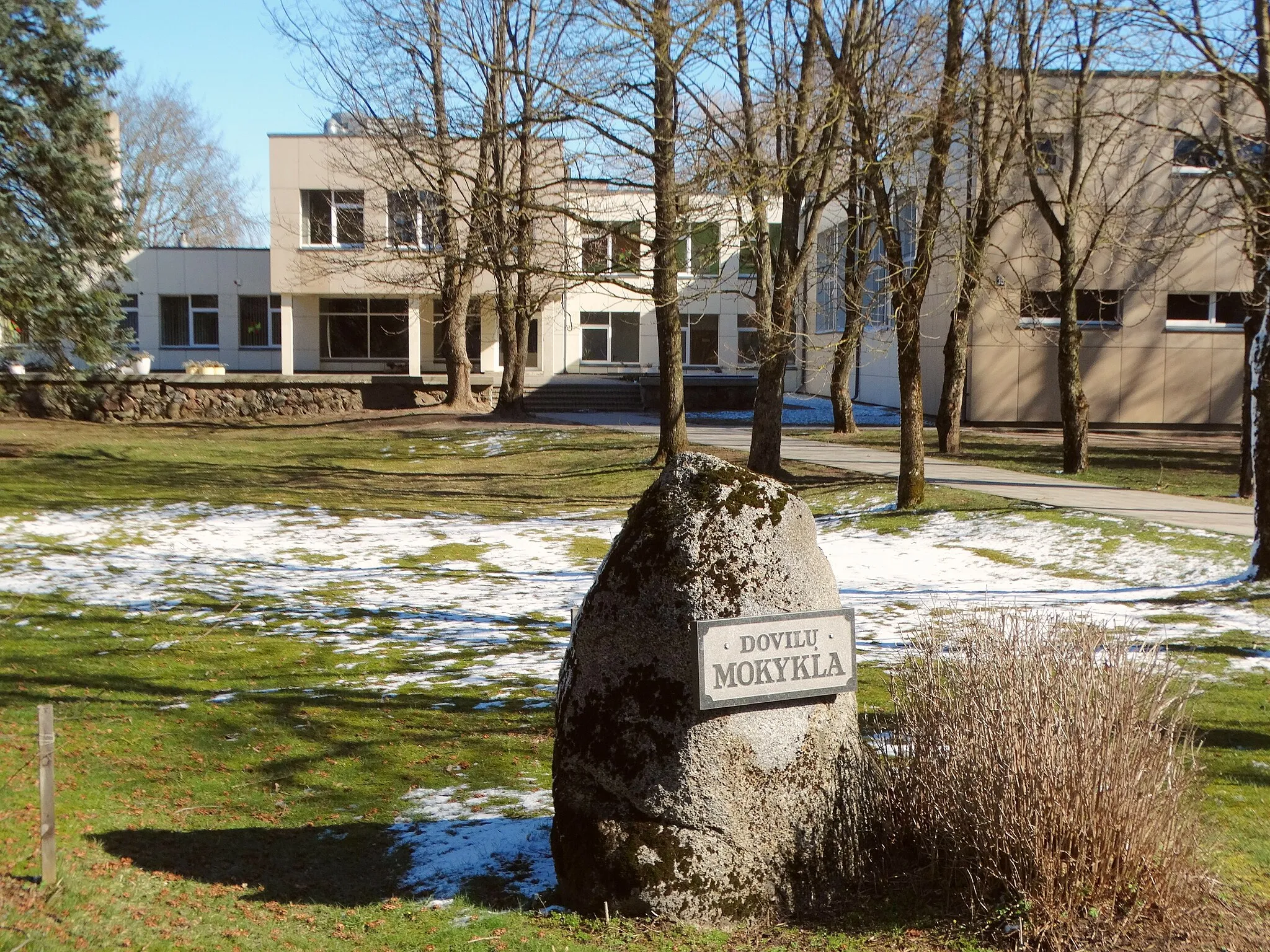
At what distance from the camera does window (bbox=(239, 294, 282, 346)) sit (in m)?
46.2

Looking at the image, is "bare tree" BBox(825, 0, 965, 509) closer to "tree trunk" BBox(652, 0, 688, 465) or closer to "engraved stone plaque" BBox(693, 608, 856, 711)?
"tree trunk" BBox(652, 0, 688, 465)

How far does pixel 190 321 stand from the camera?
1826 inches

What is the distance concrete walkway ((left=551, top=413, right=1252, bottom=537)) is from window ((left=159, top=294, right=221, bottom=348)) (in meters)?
27.3

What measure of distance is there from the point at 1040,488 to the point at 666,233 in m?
6.46

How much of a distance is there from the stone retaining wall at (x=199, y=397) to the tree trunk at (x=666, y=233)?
52.5ft

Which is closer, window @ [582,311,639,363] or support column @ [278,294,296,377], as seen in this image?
support column @ [278,294,296,377]

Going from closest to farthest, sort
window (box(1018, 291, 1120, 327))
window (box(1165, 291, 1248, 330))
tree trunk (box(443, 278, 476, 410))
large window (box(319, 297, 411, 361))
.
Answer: window (box(1018, 291, 1120, 327)), window (box(1165, 291, 1248, 330)), tree trunk (box(443, 278, 476, 410)), large window (box(319, 297, 411, 361))

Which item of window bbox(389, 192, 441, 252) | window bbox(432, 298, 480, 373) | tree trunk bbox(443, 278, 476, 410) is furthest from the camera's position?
window bbox(432, 298, 480, 373)

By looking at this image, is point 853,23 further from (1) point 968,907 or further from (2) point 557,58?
(1) point 968,907

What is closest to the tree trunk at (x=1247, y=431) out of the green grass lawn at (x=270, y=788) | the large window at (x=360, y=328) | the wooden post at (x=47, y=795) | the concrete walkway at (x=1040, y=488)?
the concrete walkway at (x=1040, y=488)

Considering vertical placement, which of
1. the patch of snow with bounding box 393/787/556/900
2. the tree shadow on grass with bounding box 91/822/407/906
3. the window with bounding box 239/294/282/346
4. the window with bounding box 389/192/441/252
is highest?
the window with bounding box 389/192/441/252

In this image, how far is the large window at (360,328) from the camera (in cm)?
4381

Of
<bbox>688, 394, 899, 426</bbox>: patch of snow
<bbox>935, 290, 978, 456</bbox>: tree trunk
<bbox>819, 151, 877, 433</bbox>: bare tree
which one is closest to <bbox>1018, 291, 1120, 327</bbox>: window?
<bbox>819, 151, 877, 433</bbox>: bare tree

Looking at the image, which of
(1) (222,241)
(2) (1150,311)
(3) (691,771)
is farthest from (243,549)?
(1) (222,241)
